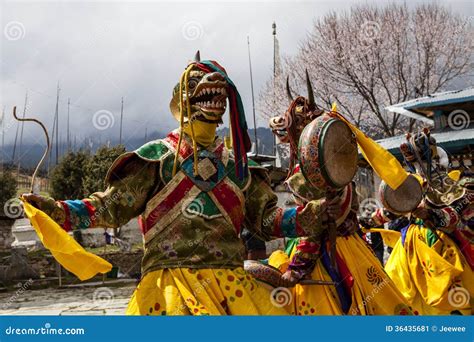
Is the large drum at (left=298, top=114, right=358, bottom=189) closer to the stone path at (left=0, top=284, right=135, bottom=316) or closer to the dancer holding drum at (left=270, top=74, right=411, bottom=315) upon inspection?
the dancer holding drum at (left=270, top=74, right=411, bottom=315)

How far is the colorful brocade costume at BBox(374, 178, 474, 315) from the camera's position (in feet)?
18.7

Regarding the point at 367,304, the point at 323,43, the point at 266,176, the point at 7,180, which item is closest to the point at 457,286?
the point at 367,304

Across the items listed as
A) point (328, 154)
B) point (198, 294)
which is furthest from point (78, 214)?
point (328, 154)

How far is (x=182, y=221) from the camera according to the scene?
3.43 metres

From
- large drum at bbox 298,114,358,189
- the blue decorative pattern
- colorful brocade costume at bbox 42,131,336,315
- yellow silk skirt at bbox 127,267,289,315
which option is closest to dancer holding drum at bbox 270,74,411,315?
large drum at bbox 298,114,358,189

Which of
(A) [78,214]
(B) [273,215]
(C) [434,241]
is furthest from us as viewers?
(C) [434,241]

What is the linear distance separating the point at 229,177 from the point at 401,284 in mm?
2942

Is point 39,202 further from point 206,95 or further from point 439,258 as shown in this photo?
point 439,258

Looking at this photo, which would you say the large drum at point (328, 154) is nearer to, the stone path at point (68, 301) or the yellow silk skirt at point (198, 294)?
the yellow silk skirt at point (198, 294)

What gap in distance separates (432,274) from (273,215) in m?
2.67

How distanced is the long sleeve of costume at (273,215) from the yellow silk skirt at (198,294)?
379mm

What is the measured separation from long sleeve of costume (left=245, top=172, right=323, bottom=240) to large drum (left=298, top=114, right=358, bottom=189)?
0.20 meters

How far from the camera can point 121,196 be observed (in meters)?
3.47

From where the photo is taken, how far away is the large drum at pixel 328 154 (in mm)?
3373
